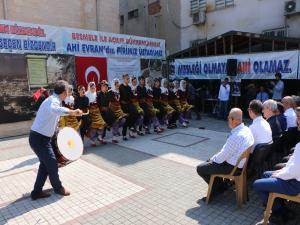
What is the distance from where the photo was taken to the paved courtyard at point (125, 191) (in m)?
3.77

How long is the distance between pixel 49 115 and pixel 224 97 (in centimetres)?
873

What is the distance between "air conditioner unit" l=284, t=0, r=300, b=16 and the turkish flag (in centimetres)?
834

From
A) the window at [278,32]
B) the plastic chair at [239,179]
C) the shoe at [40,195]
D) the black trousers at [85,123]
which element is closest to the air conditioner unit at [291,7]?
the window at [278,32]

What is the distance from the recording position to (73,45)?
396 inches

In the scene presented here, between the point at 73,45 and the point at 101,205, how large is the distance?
24.0ft

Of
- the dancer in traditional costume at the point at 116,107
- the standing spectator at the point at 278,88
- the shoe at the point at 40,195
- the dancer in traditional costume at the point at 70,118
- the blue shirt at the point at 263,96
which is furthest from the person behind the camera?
the blue shirt at the point at 263,96

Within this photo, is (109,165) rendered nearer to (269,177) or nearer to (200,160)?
(200,160)

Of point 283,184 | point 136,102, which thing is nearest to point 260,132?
point 283,184

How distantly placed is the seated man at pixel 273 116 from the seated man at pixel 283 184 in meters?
1.18

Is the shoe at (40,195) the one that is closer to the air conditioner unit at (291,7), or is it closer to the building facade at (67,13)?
the building facade at (67,13)

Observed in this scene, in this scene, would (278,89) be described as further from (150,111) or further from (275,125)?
(275,125)

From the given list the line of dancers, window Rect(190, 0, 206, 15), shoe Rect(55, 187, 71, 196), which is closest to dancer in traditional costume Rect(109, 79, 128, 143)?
the line of dancers

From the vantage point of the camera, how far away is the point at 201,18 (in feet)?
51.8

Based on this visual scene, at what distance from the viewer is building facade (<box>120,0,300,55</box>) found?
1291 centimetres
